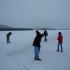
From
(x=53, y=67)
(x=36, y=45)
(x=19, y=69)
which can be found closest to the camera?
(x=19, y=69)

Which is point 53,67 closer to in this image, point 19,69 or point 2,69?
point 19,69

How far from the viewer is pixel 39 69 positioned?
8.33m

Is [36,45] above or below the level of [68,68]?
above

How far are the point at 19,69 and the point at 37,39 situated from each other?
2642 millimetres

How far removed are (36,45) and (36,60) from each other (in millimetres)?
895

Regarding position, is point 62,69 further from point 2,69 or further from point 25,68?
point 2,69

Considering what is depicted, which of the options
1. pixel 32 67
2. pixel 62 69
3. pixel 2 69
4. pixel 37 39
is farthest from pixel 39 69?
pixel 37 39

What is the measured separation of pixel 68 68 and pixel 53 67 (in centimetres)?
74

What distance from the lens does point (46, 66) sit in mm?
8977

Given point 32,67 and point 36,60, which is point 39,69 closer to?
point 32,67

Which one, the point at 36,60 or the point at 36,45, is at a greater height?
the point at 36,45

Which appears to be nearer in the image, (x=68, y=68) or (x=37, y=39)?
(x=68, y=68)

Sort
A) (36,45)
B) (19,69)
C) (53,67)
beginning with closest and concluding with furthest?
(19,69) → (53,67) → (36,45)

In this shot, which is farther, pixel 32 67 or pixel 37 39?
pixel 37 39
